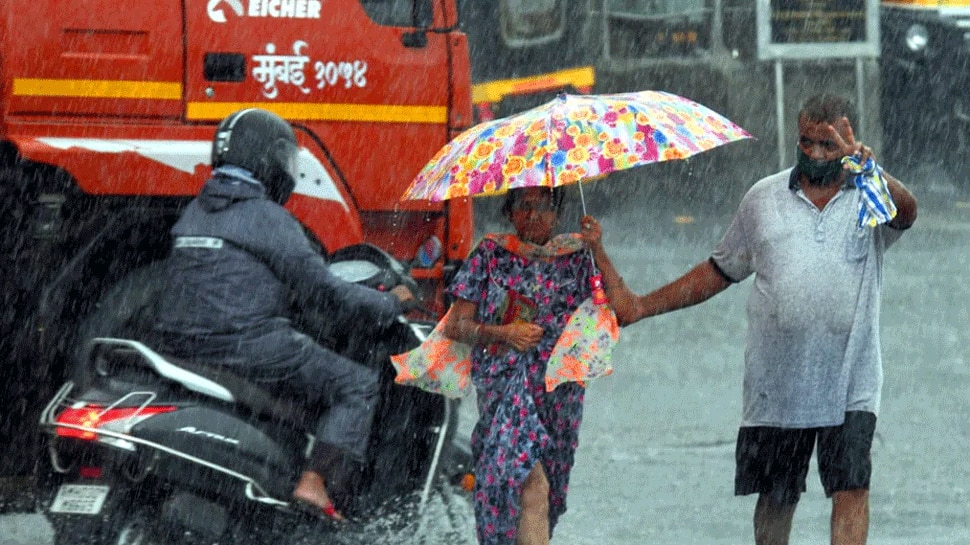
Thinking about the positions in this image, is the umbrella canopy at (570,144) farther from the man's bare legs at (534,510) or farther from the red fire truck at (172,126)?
the red fire truck at (172,126)

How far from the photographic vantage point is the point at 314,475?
5.27 metres

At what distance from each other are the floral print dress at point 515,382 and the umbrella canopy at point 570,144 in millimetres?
316

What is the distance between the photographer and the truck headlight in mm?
17688

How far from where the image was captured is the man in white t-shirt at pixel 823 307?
494 centimetres

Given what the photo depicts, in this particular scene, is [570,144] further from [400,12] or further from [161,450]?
[400,12]

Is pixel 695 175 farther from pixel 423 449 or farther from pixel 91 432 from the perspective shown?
pixel 91 432

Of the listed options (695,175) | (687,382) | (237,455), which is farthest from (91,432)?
(695,175)

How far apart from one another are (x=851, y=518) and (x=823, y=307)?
0.61 meters

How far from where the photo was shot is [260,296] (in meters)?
5.28

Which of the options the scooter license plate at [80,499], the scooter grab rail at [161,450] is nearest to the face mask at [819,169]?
the scooter grab rail at [161,450]

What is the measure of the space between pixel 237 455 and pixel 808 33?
1293 centimetres

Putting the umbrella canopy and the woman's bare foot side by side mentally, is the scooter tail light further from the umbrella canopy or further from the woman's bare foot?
the umbrella canopy

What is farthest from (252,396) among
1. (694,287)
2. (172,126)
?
(172,126)

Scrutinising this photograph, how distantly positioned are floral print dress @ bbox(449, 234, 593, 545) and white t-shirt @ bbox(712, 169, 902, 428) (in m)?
0.53
